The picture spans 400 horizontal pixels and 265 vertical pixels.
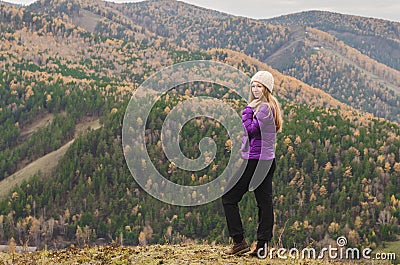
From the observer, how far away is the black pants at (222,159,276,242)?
1123 cm

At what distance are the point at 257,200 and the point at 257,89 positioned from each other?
2.41 metres

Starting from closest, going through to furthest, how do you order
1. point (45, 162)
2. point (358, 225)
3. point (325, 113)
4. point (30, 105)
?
point (358, 225) < point (45, 162) < point (325, 113) < point (30, 105)

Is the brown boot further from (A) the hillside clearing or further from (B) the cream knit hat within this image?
(A) the hillside clearing

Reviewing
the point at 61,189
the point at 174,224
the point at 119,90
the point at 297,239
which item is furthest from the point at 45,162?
the point at 297,239

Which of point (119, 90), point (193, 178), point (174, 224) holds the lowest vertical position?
point (174, 224)

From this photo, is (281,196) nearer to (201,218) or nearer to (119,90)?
(201,218)

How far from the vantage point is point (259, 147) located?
11.1 metres

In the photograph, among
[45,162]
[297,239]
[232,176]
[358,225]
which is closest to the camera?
[232,176]

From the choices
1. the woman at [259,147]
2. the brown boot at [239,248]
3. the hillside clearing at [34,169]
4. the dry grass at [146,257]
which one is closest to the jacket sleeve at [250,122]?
the woman at [259,147]

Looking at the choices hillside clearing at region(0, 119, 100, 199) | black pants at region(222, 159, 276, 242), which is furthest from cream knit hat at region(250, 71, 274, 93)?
hillside clearing at region(0, 119, 100, 199)

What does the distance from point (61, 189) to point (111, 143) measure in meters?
15.8

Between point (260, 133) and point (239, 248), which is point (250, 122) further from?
point (239, 248)

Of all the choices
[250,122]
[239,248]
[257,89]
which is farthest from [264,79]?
[239,248]

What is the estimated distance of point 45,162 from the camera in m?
115
